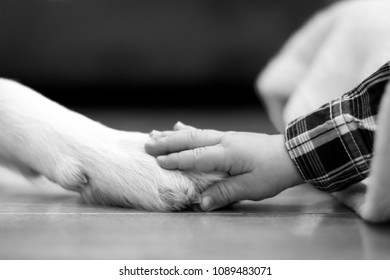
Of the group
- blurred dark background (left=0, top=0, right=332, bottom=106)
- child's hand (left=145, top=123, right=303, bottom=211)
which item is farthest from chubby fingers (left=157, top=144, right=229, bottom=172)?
blurred dark background (left=0, top=0, right=332, bottom=106)

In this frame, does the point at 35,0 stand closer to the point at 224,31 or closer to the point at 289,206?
the point at 224,31

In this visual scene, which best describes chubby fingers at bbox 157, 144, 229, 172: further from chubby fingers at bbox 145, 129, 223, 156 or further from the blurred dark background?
the blurred dark background

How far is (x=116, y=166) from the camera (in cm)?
100

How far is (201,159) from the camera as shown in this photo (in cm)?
97

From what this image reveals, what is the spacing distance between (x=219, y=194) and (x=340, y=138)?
19 centimetres

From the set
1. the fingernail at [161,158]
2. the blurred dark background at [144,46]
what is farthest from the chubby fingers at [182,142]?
the blurred dark background at [144,46]

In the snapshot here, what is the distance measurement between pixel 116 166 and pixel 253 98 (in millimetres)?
1860

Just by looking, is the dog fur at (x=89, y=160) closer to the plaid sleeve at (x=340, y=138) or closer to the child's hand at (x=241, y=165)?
the child's hand at (x=241, y=165)

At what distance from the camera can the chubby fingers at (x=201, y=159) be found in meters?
0.97

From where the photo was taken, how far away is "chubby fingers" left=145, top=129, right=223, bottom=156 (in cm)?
101

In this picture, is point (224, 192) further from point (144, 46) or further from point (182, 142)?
point (144, 46)

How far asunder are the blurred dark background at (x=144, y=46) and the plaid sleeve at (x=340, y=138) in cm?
170

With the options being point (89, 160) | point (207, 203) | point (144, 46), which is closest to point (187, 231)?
point (207, 203)

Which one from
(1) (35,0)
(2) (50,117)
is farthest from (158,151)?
(1) (35,0)
